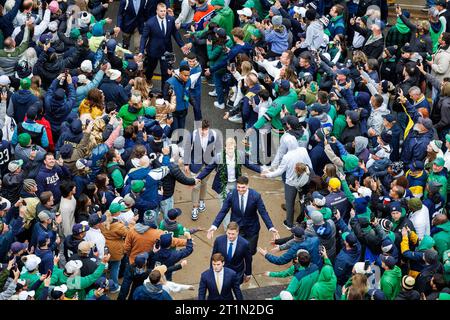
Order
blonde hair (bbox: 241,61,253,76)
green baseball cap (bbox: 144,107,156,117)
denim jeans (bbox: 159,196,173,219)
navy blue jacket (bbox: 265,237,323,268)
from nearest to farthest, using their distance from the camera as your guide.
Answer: navy blue jacket (bbox: 265,237,323,268)
denim jeans (bbox: 159,196,173,219)
green baseball cap (bbox: 144,107,156,117)
blonde hair (bbox: 241,61,253,76)

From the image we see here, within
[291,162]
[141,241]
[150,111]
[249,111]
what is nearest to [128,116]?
[150,111]

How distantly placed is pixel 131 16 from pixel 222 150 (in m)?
5.33

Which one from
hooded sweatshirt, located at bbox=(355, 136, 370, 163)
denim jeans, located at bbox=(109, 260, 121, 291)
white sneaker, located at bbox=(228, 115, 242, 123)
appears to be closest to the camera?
denim jeans, located at bbox=(109, 260, 121, 291)

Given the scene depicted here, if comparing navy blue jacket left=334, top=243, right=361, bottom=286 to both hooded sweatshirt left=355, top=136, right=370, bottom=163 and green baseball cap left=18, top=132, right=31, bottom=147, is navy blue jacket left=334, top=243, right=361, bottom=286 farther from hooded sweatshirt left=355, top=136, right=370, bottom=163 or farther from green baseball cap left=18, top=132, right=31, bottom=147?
green baseball cap left=18, top=132, right=31, bottom=147

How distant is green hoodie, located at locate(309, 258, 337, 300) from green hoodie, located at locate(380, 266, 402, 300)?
654mm

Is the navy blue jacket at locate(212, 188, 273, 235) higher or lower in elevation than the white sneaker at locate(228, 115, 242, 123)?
higher

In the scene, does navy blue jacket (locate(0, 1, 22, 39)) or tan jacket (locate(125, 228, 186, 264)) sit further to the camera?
navy blue jacket (locate(0, 1, 22, 39))

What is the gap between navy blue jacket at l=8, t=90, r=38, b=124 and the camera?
1438 centimetres

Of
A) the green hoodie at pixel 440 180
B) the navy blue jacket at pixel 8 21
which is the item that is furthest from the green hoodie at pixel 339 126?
the navy blue jacket at pixel 8 21

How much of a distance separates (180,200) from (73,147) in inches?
100

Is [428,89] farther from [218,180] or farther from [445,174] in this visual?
[218,180]

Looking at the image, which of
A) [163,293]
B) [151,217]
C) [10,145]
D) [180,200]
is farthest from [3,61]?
[163,293]

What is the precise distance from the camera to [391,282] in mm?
11227

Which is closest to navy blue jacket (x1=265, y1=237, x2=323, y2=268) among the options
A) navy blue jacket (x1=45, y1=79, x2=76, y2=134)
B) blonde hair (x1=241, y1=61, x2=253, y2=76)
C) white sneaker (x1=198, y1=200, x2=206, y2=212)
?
white sneaker (x1=198, y1=200, x2=206, y2=212)
